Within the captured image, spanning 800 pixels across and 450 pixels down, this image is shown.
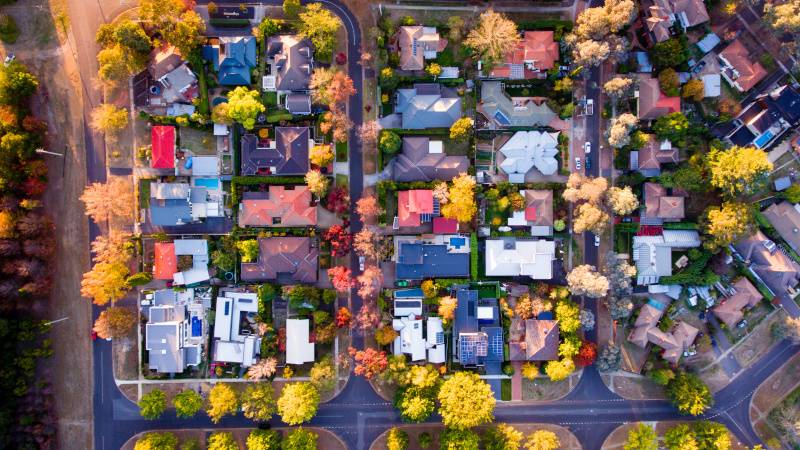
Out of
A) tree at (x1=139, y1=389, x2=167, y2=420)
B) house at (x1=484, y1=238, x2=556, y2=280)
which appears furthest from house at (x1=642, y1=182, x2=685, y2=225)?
tree at (x1=139, y1=389, x2=167, y2=420)

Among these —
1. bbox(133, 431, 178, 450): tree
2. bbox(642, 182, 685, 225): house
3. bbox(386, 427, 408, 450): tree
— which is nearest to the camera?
bbox(133, 431, 178, 450): tree

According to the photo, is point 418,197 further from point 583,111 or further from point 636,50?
point 636,50

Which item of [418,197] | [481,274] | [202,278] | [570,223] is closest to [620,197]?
[570,223]

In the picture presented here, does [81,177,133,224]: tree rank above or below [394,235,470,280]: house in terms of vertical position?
above

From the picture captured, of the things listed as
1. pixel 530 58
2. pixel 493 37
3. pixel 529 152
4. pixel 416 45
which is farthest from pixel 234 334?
pixel 530 58

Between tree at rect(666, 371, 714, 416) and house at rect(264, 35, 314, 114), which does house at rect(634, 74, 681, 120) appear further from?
house at rect(264, 35, 314, 114)
